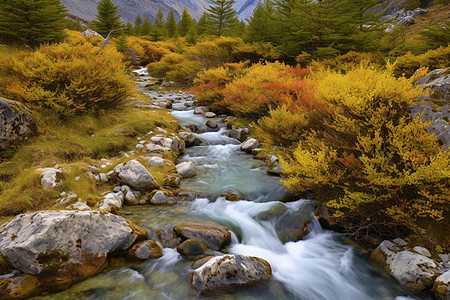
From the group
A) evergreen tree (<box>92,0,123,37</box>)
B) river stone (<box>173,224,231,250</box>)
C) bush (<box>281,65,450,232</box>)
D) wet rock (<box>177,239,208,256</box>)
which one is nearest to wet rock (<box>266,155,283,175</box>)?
bush (<box>281,65,450,232</box>)

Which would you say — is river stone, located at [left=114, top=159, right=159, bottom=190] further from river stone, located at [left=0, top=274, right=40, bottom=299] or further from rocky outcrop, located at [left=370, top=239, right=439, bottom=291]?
rocky outcrop, located at [left=370, top=239, right=439, bottom=291]

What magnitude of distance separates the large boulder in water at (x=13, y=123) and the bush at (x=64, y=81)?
0.73 m

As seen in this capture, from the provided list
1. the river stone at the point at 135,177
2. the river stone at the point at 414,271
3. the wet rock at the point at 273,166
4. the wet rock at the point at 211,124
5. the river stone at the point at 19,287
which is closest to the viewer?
the river stone at the point at 19,287

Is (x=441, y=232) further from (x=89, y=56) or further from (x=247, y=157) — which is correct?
(x=89, y=56)

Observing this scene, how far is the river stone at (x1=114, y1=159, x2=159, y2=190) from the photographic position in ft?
16.6

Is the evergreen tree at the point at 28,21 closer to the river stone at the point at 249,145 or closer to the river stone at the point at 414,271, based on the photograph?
the river stone at the point at 249,145

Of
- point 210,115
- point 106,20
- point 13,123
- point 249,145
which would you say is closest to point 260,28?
point 210,115

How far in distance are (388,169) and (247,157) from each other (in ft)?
14.9

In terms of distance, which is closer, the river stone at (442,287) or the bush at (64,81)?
the river stone at (442,287)

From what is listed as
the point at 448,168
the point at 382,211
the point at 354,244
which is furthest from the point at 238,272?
the point at 448,168

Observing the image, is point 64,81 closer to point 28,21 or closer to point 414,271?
point 28,21

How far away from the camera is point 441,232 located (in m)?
3.55

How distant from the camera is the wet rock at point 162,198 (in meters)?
4.90

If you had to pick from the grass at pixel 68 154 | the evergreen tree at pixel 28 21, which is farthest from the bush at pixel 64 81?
the evergreen tree at pixel 28 21
